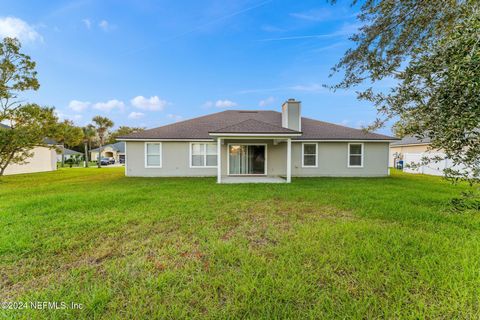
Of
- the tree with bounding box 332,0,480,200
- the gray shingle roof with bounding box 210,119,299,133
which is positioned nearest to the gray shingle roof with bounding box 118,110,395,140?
the gray shingle roof with bounding box 210,119,299,133

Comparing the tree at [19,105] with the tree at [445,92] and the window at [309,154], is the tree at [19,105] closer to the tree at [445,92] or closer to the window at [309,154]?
the window at [309,154]

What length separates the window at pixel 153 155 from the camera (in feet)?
42.1

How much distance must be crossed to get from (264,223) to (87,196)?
261 inches

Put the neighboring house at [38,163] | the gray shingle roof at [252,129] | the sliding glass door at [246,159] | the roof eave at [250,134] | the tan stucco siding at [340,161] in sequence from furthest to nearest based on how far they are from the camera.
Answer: the neighboring house at [38,163], the sliding glass door at [246,159], the tan stucco siding at [340,161], the gray shingle roof at [252,129], the roof eave at [250,134]

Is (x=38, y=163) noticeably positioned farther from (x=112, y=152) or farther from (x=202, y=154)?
(x=112, y=152)

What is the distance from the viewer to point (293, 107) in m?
13.1

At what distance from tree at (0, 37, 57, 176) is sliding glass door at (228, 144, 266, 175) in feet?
37.4

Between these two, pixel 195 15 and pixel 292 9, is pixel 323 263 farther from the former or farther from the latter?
pixel 195 15

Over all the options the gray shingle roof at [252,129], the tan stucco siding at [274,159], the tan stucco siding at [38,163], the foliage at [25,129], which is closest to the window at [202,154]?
the tan stucco siding at [274,159]

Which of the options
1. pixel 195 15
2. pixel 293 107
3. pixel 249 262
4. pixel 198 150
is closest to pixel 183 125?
pixel 198 150

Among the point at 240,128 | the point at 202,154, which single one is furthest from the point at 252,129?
the point at 202,154

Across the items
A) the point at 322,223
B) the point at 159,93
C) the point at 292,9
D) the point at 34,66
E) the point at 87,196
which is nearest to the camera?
the point at 322,223

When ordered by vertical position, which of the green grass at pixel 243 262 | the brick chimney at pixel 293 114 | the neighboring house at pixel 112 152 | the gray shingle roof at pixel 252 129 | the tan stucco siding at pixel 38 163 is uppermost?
the brick chimney at pixel 293 114

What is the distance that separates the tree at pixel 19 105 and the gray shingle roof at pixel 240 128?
5.35m
